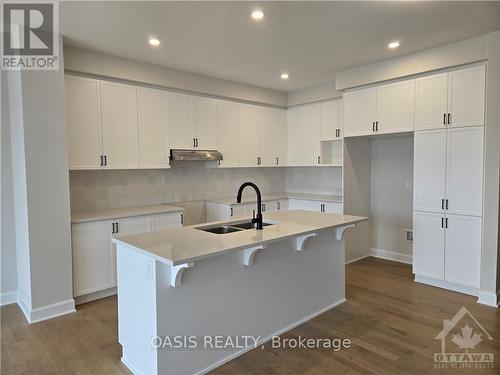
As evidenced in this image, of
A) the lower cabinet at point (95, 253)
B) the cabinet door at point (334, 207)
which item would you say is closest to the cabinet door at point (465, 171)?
the cabinet door at point (334, 207)

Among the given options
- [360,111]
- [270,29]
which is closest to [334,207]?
[360,111]

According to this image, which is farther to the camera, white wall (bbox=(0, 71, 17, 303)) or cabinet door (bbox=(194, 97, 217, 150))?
cabinet door (bbox=(194, 97, 217, 150))

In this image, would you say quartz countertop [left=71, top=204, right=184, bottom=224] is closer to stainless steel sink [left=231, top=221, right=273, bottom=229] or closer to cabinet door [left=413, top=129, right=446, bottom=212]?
stainless steel sink [left=231, top=221, right=273, bottom=229]

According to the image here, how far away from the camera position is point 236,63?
427 cm

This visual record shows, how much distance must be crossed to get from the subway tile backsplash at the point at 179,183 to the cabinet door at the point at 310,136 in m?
0.39

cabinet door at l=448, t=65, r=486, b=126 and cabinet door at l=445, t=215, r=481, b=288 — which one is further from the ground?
cabinet door at l=448, t=65, r=486, b=126

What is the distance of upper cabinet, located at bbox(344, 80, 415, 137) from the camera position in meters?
4.12

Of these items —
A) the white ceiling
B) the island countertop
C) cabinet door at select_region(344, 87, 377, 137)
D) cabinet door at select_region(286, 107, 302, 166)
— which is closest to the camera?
the island countertop

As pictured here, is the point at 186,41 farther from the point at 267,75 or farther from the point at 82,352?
the point at 82,352

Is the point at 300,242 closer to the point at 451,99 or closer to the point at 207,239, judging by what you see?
the point at 207,239

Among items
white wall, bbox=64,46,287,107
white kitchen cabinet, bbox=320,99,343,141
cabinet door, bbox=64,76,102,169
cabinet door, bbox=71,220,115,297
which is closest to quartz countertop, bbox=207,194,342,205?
white kitchen cabinet, bbox=320,99,343,141

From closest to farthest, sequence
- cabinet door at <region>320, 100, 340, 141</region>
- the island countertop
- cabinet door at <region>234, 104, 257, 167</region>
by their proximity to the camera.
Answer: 1. the island countertop
2. cabinet door at <region>320, 100, 340, 141</region>
3. cabinet door at <region>234, 104, 257, 167</region>

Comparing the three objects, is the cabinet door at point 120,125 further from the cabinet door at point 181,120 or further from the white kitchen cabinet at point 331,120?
the white kitchen cabinet at point 331,120

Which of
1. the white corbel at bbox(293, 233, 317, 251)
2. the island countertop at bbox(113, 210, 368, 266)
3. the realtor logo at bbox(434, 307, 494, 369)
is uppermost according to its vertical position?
the island countertop at bbox(113, 210, 368, 266)
